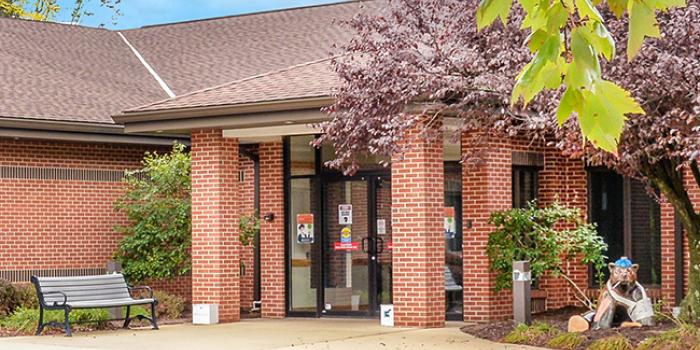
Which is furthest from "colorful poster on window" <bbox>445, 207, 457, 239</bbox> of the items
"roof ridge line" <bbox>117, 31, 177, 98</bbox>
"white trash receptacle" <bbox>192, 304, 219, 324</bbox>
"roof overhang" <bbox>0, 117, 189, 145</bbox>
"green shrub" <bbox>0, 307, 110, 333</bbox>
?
"roof ridge line" <bbox>117, 31, 177, 98</bbox>

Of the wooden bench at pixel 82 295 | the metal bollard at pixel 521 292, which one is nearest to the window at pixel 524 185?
the metal bollard at pixel 521 292

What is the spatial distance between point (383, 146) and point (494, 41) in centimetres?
178

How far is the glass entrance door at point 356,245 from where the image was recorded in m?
19.1

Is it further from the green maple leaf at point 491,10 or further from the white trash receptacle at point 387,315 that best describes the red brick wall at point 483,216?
the green maple leaf at point 491,10

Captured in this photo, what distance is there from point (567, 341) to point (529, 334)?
0.72m

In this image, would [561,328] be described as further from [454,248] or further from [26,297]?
[26,297]

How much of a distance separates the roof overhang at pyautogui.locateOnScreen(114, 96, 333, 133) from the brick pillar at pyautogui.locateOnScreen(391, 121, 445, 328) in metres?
1.38

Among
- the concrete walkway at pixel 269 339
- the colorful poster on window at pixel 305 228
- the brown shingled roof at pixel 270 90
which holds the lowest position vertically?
the concrete walkway at pixel 269 339

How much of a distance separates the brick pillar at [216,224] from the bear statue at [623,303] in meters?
6.31

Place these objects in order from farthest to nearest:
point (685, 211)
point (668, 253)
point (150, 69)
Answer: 1. point (150, 69)
2. point (668, 253)
3. point (685, 211)

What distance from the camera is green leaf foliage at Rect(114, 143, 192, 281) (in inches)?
835

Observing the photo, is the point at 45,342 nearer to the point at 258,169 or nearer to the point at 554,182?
the point at 258,169

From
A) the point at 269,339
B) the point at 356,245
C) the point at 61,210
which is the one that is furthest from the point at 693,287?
the point at 61,210

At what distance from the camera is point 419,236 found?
17.3m
